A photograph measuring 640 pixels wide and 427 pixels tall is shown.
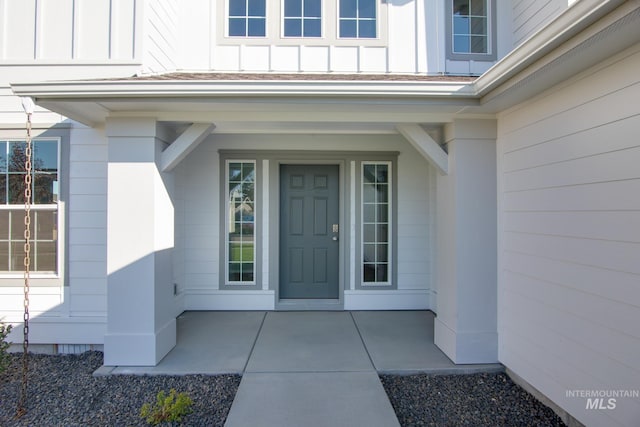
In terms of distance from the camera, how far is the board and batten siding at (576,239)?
6.85 ft

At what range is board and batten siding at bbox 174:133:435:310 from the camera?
4969 mm

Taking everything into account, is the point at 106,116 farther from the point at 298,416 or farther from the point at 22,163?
the point at 298,416

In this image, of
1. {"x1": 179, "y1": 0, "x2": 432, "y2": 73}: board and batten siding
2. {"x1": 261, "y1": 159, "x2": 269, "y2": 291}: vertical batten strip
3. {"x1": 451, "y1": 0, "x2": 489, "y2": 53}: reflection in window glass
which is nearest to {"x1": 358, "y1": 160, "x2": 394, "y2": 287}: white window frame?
{"x1": 179, "y1": 0, "x2": 432, "y2": 73}: board and batten siding

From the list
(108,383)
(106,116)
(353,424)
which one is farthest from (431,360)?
(106,116)

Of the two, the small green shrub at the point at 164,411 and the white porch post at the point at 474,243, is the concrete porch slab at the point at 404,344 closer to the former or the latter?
the white porch post at the point at 474,243

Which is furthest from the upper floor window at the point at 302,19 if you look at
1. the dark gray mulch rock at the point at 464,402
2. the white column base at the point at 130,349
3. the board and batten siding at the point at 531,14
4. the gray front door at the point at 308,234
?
the dark gray mulch rock at the point at 464,402

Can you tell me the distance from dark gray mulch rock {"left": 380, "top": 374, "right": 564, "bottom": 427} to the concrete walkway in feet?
0.39

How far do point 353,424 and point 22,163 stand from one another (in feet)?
14.0

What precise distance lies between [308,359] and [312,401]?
2.30ft

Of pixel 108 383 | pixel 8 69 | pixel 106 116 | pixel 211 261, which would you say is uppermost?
pixel 8 69

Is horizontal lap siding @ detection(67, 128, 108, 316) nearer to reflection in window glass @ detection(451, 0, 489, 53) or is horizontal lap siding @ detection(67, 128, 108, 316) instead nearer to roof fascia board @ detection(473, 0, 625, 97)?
roof fascia board @ detection(473, 0, 625, 97)

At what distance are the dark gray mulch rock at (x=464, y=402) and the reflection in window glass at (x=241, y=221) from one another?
8.53ft

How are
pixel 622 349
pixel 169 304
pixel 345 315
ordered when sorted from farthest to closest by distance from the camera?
pixel 345 315, pixel 169 304, pixel 622 349

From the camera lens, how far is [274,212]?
5.00m
